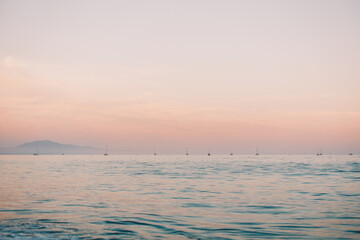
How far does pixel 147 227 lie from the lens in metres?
15.9

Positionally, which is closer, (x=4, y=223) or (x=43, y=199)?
(x=4, y=223)

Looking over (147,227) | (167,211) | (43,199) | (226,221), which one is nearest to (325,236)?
(226,221)

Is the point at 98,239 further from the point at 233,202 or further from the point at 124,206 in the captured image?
the point at 233,202

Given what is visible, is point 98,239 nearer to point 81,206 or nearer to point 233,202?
point 81,206

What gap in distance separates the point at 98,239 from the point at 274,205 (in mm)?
13305

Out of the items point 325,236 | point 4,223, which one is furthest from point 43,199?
point 325,236

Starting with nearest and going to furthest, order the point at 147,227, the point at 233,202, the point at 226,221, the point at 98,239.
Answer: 1. the point at 98,239
2. the point at 147,227
3. the point at 226,221
4. the point at 233,202

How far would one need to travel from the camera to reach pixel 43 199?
25.1 metres

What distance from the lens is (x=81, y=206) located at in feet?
71.6

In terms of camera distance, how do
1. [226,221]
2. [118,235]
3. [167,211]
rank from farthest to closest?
[167,211], [226,221], [118,235]

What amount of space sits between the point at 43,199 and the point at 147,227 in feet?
41.6

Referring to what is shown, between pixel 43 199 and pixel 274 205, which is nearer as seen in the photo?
pixel 274 205

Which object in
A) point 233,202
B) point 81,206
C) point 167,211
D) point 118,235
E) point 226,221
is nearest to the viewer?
point 118,235

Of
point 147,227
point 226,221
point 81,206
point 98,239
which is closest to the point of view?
point 98,239
